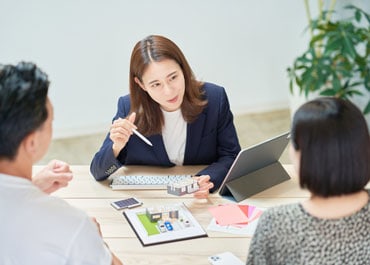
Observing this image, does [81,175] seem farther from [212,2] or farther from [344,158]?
[212,2]

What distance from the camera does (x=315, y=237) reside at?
1191mm

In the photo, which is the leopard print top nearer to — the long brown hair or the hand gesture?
the hand gesture

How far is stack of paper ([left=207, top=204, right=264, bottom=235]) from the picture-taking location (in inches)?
66.7

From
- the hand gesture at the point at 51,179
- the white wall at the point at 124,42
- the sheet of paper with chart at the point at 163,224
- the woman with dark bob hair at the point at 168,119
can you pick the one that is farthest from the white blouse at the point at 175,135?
the white wall at the point at 124,42

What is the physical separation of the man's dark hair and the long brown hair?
2.85 ft

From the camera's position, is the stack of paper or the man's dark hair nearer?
A: the man's dark hair

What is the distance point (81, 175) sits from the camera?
2107 mm

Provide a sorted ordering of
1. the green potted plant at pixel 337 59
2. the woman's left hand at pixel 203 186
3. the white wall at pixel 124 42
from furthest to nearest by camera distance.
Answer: the white wall at pixel 124 42, the green potted plant at pixel 337 59, the woman's left hand at pixel 203 186

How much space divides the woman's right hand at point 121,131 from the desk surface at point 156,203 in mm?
132

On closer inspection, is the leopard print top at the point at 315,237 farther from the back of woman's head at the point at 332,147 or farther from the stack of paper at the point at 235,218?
the stack of paper at the point at 235,218

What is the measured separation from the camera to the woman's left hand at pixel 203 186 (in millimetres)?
1880

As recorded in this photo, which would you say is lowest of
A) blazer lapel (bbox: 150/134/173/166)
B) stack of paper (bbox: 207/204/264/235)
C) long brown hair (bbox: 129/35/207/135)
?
stack of paper (bbox: 207/204/264/235)

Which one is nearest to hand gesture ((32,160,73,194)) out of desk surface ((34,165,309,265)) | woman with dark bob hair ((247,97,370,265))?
desk surface ((34,165,309,265))

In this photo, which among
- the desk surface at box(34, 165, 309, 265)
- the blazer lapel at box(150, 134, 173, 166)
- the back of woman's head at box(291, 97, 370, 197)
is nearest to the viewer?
the back of woman's head at box(291, 97, 370, 197)
